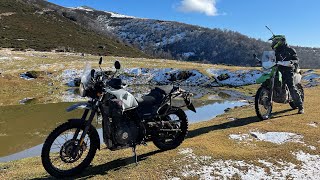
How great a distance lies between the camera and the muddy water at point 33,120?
60.2 feet

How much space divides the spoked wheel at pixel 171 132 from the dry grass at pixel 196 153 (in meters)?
0.23

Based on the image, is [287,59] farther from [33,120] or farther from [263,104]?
[33,120]

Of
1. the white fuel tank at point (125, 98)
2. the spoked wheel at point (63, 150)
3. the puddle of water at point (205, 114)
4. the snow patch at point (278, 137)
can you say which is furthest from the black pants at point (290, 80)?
the spoked wheel at point (63, 150)

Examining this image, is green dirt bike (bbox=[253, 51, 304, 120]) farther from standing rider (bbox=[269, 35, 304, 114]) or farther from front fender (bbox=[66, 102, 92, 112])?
front fender (bbox=[66, 102, 92, 112])

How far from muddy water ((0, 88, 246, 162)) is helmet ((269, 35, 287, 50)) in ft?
26.6

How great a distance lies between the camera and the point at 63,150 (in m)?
8.34

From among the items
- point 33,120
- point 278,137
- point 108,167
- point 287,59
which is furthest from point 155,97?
point 33,120

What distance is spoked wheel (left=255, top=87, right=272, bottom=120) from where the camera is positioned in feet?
47.7

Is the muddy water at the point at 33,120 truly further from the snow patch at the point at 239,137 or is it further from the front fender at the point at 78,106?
the snow patch at the point at 239,137

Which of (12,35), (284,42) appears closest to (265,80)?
(284,42)

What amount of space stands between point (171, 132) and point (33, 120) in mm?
18730

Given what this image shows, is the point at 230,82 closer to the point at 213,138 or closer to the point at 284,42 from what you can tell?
the point at 284,42

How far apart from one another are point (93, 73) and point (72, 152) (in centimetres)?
195

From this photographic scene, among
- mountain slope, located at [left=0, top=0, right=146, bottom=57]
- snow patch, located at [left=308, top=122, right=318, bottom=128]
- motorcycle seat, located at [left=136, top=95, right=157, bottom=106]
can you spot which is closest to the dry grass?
snow patch, located at [left=308, top=122, right=318, bottom=128]
